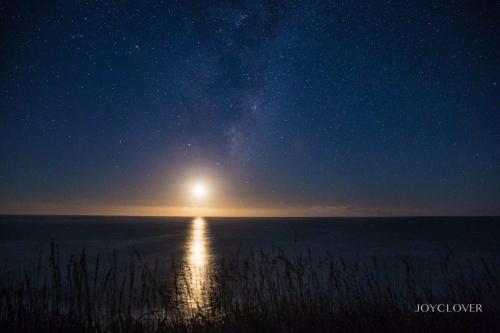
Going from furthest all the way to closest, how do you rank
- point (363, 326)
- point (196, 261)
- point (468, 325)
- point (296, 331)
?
point (196, 261)
point (468, 325)
point (363, 326)
point (296, 331)

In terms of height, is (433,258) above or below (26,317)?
below

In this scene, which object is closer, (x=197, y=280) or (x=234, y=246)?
(x=197, y=280)

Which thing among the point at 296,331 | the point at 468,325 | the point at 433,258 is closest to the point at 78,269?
the point at 296,331

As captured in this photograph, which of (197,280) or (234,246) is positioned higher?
(197,280)

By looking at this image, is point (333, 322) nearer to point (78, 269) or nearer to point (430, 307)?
point (430, 307)

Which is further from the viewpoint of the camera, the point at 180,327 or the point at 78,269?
the point at 180,327

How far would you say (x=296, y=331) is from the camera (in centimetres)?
598

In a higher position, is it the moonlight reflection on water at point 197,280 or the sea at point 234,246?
the moonlight reflection on water at point 197,280

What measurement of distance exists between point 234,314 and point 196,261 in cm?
3670

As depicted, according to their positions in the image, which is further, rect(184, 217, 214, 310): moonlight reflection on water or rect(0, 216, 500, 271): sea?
rect(0, 216, 500, 271): sea

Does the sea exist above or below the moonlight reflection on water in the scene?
below

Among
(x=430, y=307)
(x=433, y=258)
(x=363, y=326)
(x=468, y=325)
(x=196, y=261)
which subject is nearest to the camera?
(x=363, y=326)

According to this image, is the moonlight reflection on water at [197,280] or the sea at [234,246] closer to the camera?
the moonlight reflection on water at [197,280]

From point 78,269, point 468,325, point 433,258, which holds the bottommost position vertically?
point 433,258
